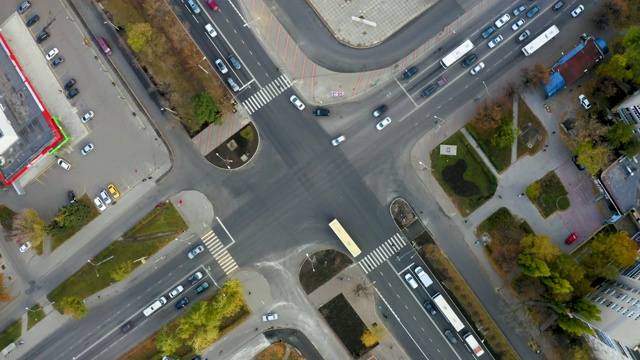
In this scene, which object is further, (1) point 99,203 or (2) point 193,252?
(1) point 99,203

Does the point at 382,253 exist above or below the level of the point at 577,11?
below

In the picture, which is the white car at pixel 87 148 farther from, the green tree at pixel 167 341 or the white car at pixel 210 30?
the green tree at pixel 167 341

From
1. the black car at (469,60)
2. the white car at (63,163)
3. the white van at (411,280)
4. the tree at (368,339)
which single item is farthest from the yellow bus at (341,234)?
the white car at (63,163)

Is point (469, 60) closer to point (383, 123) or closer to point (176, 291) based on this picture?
point (383, 123)

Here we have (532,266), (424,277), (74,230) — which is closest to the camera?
(532,266)

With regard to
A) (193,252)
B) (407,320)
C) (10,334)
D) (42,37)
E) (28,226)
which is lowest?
(407,320)

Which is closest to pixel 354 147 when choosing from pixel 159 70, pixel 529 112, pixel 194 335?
pixel 529 112

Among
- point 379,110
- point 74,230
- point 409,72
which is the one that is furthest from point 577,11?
point 74,230

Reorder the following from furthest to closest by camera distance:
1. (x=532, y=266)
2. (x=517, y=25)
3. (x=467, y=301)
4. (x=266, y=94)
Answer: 1. (x=266, y=94)
2. (x=517, y=25)
3. (x=467, y=301)
4. (x=532, y=266)
